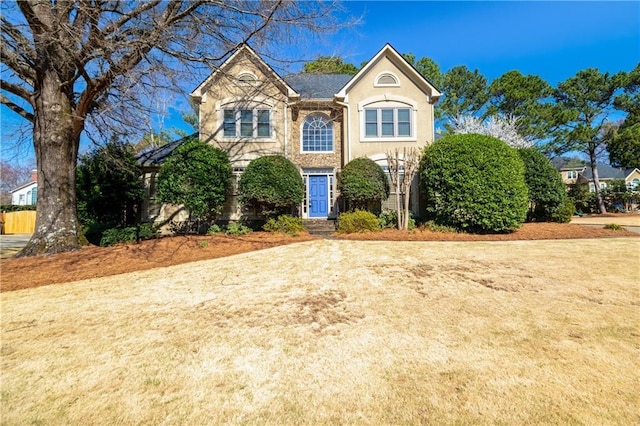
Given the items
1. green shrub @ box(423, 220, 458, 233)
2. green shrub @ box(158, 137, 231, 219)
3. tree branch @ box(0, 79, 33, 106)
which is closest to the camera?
tree branch @ box(0, 79, 33, 106)

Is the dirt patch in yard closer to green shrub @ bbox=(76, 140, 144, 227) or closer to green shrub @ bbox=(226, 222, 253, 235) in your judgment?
green shrub @ bbox=(226, 222, 253, 235)

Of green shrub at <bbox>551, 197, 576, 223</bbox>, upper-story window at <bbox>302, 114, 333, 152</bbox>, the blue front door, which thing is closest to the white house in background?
upper-story window at <bbox>302, 114, 333, 152</bbox>

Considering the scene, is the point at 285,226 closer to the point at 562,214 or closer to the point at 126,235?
the point at 126,235

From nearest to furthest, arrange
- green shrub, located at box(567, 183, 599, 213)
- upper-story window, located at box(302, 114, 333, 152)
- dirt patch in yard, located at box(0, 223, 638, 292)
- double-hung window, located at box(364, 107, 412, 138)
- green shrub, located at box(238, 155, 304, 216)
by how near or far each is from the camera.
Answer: dirt patch in yard, located at box(0, 223, 638, 292), green shrub, located at box(238, 155, 304, 216), double-hung window, located at box(364, 107, 412, 138), upper-story window, located at box(302, 114, 333, 152), green shrub, located at box(567, 183, 599, 213)

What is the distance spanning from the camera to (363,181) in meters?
12.3

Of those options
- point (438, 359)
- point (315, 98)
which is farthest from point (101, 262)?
point (315, 98)

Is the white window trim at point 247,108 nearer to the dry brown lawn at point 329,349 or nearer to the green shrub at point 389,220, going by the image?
the green shrub at point 389,220

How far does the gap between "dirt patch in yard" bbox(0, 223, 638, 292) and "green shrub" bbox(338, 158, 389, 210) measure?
5.92 ft

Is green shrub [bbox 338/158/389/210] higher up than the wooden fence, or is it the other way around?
green shrub [bbox 338/158/389/210]

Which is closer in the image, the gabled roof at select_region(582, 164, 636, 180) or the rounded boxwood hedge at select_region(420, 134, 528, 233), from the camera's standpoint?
the rounded boxwood hedge at select_region(420, 134, 528, 233)

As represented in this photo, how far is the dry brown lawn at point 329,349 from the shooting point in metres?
2.32

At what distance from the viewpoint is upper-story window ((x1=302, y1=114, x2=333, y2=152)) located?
14852 mm

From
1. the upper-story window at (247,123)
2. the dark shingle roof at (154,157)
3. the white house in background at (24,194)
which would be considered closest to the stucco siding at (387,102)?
the upper-story window at (247,123)

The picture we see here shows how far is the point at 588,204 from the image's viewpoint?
24.9m
